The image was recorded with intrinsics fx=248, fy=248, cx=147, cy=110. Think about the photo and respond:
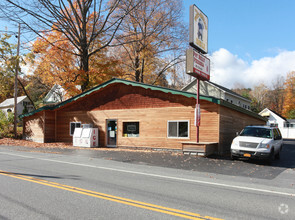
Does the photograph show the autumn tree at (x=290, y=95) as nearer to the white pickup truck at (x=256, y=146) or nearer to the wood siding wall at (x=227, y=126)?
the wood siding wall at (x=227, y=126)

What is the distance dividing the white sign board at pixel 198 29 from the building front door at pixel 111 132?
29.0ft

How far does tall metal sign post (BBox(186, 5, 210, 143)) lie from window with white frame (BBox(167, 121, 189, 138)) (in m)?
2.19

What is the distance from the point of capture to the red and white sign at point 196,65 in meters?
13.4

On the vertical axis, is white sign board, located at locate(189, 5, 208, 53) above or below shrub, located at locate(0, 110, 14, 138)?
above

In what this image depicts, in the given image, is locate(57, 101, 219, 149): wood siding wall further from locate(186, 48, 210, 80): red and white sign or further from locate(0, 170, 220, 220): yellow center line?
locate(0, 170, 220, 220): yellow center line

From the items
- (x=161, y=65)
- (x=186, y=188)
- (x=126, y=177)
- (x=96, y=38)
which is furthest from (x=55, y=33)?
(x=186, y=188)

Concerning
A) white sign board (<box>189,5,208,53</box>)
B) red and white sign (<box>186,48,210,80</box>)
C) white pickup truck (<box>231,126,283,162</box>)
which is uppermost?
white sign board (<box>189,5,208,53</box>)

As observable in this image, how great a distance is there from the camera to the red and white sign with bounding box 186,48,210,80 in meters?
13.4

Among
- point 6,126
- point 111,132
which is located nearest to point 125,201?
point 111,132

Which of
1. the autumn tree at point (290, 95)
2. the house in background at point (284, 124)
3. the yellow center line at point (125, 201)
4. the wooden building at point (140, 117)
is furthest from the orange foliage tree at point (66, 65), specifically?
the autumn tree at point (290, 95)

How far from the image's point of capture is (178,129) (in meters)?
16.9

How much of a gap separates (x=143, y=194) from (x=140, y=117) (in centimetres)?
1218

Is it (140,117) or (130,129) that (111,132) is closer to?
(130,129)

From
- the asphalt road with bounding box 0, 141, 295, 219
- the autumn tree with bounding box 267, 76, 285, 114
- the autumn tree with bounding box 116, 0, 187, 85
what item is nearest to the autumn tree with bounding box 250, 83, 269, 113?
the autumn tree with bounding box 267, 76, 285, 114
